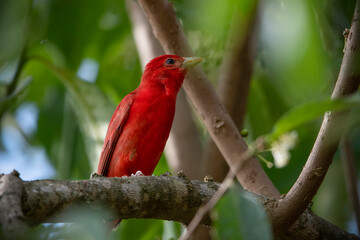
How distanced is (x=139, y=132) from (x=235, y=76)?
968 mm

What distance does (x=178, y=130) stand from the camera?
16.5 feet

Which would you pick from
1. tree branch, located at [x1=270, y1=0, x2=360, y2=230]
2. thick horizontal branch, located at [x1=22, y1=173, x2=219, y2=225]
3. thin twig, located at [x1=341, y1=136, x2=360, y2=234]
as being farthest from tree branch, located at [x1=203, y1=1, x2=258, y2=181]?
tree branch, located at [x1=270, y1=0, x2=360, y2=230]

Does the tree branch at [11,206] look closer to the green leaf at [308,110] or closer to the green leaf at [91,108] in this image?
the green leaf at [308,110]

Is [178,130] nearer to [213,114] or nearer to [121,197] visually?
[213,114]

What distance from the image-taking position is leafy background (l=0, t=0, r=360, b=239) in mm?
2643

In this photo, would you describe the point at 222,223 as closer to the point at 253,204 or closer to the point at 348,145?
the point at 253,204

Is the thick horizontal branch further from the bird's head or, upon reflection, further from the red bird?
the bird's head

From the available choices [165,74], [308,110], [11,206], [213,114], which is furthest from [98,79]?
[308,110]

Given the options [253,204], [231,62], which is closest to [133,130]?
[231,62]

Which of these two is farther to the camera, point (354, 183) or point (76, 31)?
point (76, 31)

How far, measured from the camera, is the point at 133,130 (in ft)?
14.3

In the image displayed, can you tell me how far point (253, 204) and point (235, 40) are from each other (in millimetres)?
2925

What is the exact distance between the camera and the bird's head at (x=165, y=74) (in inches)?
189

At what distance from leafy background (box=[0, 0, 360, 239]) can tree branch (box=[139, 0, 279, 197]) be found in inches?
9.1
